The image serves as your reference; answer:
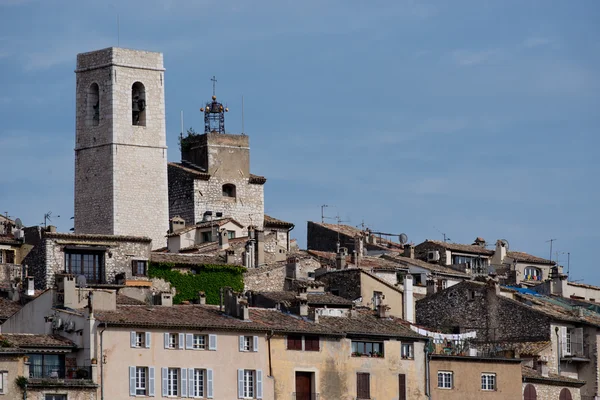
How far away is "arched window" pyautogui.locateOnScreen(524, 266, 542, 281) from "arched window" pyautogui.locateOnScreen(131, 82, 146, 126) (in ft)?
78.2

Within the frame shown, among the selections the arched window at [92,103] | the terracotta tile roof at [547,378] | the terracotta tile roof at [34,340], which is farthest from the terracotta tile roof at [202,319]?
the arched window at [92,103]

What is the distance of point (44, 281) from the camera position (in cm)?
9838

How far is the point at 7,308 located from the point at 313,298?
1333 cm

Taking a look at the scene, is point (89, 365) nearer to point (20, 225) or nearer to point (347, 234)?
point (20, 225)

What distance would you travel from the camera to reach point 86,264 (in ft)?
327

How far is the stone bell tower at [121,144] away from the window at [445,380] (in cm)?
2986

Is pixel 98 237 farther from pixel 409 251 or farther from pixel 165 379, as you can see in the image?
pixel 409 251

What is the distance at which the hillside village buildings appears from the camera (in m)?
82.9

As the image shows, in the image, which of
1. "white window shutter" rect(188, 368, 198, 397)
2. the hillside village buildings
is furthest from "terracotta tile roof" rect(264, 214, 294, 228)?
"white window shutter" rect(188, 368, 198, 397)

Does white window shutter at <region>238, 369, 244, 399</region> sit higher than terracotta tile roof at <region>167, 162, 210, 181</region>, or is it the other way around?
terracotta tile roof at <region>167, 162, 210, 181</region>

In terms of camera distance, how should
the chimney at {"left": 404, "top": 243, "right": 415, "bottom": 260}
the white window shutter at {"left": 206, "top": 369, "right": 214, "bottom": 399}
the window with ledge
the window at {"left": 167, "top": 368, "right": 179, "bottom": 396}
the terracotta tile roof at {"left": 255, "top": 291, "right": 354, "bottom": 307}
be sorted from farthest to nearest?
the window with ledge → the chimney at {"left": 404, "top": 243, "right": 415, "bottom": 260} → the terracotta tile roof at {"left": 255, "top": 291, "right": 354, "bottom": 307} → the white window shutter at {"left": 206, "top": 369, "right": 214, "bottom": 399} → the window at {"left": 167, "top": 368, "right": 179, "bottom": 396}

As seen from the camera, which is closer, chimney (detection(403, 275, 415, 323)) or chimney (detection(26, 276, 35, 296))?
chimney (detection(26, 276, 35, 296))

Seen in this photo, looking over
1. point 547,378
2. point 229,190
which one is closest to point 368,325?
point 547,378

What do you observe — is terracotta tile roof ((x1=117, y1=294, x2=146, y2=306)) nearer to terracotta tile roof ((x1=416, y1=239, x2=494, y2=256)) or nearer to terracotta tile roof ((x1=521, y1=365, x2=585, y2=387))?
terracotta tile roof ((x1=521, y1=365, x2=585, y2=387))
